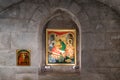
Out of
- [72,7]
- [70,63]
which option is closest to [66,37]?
[70,63]

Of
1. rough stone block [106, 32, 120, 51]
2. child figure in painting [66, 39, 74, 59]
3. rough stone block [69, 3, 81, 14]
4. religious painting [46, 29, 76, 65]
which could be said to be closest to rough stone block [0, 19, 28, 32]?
religious painting [46, 29, 76, 65]

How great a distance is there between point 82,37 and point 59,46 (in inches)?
44.9

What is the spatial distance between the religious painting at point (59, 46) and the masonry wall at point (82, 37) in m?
0.95

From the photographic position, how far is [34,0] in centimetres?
650

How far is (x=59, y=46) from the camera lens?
24.3 feet

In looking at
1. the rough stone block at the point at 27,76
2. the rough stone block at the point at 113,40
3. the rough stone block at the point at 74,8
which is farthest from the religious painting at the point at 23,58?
the rough stone block at the point at 113,40

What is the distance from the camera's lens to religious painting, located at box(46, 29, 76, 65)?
740 cm

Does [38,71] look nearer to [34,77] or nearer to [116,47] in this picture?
[34,77]

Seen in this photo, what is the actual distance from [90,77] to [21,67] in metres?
1.78

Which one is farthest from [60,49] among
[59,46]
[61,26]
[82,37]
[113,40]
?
[113,40]

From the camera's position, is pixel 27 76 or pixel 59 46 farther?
pixel 59 46

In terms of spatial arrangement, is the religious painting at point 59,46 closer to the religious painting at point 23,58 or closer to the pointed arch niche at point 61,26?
the pointed arch niche at point 61,26

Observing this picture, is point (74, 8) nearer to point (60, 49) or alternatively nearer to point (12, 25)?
point (60, 49)

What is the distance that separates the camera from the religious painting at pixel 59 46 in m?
7.40
